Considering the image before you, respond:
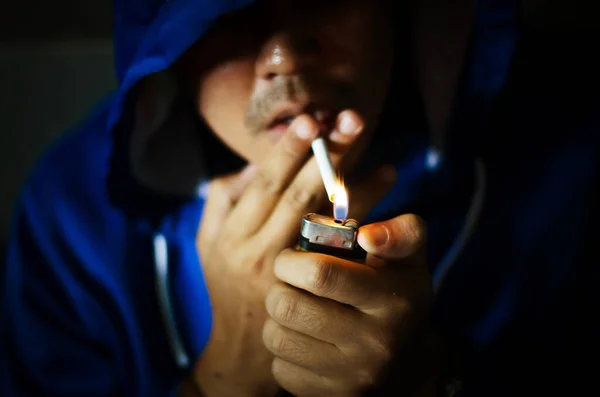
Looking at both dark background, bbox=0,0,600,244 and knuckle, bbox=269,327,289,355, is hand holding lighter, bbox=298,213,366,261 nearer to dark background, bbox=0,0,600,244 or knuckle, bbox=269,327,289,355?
knuckle, bbox=269,327,289,355

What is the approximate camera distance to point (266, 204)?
1.61 ft

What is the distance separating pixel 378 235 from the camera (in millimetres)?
383

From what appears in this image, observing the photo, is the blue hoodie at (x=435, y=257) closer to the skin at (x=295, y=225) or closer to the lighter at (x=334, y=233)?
the skin at (x=295, y=225)

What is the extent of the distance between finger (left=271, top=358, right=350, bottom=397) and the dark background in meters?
0.79

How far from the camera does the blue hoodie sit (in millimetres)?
703

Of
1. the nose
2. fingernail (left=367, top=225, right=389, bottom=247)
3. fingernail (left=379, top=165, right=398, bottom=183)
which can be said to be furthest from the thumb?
the nose

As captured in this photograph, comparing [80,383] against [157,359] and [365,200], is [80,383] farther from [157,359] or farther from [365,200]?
[365,200]

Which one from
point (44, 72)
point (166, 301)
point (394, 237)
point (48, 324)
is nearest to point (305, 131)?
point (394, 237)

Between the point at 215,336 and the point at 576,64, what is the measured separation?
76 centimetres

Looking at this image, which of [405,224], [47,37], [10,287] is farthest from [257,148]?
[47,37]

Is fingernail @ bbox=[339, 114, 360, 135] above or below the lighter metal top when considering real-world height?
above

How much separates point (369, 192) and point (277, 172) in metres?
0.11

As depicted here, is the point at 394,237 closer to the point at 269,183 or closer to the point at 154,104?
the point at 269,183

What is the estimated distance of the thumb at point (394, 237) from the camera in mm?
377
